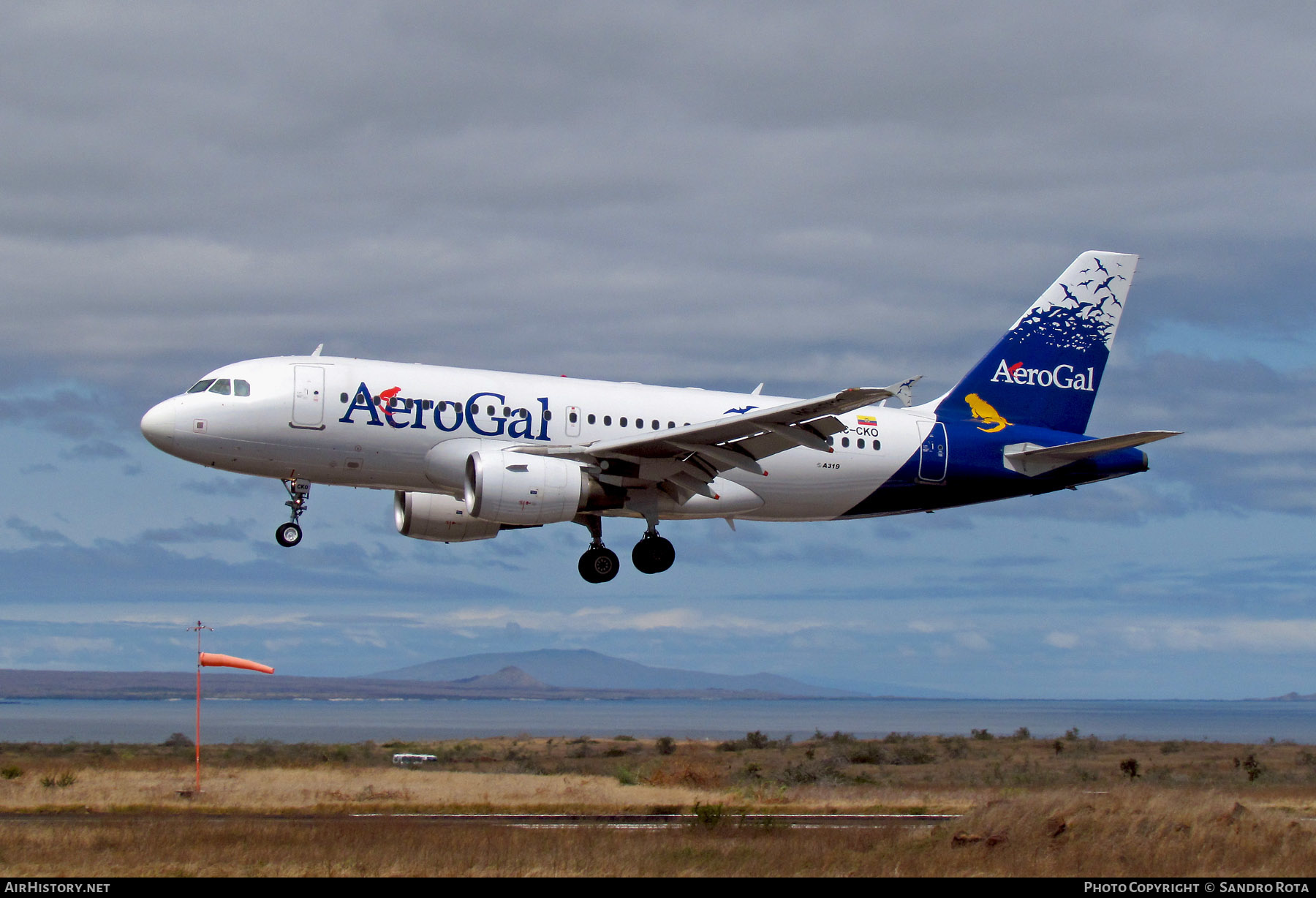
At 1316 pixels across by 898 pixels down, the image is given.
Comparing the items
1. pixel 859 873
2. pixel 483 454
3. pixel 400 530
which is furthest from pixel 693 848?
pixel 400 530

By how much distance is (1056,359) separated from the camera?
4075cm

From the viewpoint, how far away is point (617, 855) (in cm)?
2509

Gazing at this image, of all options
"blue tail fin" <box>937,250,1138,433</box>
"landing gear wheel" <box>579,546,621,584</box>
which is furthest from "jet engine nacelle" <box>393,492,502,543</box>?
"blue tail fin" <box>937,250,1138,433</box>

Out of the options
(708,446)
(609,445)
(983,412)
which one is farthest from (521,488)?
(983,412)

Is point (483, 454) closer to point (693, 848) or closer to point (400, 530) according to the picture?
point (400, 530)

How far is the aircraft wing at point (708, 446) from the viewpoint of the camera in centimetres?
3016

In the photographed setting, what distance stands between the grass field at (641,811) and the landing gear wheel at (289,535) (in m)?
6.31

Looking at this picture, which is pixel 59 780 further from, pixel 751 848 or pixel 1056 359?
pixel 1056 359

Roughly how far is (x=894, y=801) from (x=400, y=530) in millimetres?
16591

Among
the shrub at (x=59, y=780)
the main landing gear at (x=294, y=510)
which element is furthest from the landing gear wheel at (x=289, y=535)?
the shrub at (x=59, y=780)

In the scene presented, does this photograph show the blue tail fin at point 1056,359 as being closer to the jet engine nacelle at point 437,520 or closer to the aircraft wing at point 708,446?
the aircraft wing at point 708,446

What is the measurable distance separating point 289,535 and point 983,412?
62.3 ft

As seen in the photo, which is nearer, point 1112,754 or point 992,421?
point 992,421

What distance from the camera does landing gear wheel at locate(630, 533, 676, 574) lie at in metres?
35.3
